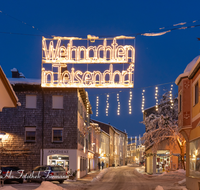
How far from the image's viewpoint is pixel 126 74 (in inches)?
1104

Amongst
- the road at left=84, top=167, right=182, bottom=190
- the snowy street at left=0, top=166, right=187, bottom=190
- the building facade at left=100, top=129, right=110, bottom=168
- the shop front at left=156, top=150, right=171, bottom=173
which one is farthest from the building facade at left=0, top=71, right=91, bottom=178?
the building facade at left=100, top=129, right=110, bottom=168

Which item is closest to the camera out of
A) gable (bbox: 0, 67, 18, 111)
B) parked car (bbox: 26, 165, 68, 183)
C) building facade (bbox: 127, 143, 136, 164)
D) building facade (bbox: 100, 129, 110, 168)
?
gable (bbox: 0, 67, 18, 111)

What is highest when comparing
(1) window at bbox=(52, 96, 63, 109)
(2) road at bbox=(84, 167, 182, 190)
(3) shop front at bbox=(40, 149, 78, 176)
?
(1) window at bbox=(52, 96, 63, 109)

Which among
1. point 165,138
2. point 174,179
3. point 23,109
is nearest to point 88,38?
point 23,109

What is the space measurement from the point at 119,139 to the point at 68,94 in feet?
265

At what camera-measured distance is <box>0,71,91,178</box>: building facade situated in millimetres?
32844

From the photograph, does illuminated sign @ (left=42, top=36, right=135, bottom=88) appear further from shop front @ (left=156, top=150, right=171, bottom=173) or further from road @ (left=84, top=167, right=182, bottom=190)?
shop front @ (left=156, top=150, right=171, bottom=173)

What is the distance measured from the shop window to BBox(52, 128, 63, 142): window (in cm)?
1560

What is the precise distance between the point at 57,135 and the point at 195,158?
17.2m

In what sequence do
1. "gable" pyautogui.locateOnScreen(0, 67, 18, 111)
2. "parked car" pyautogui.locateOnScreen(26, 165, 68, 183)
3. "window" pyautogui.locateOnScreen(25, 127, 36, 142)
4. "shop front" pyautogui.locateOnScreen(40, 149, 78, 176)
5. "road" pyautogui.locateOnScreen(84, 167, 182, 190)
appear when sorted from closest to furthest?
"gable" pyautogui.locateOnScreen(0, 67, 18, 111)
"road" pyautogui.locateOnScreen(84, 167, 182, 190)
"parked car" pyautogui.locateOnScreen(26, 165, 68, 183)
"shop front" pyautogui.locateOnScreen(40, 149, 78, 176)
"window" pyautogui.locateOnScreen(25, 127, 36, 142)

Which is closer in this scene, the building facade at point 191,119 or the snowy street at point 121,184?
the building facade at point 191,119

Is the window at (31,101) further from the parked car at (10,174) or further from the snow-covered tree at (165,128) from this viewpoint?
the snow-covered tree at (165,128)

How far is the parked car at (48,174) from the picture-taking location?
26484 millimetres

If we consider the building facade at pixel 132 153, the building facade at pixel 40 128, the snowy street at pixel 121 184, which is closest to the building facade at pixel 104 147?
the building facade at pixel 40 128
